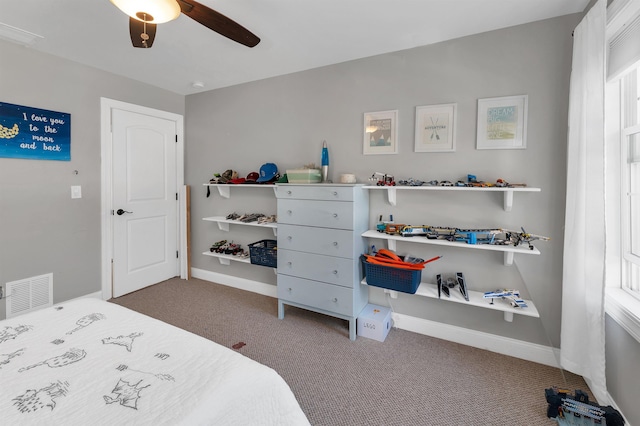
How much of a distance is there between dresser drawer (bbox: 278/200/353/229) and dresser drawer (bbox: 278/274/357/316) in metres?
0.50

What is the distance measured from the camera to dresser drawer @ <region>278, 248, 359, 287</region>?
7.66 ft

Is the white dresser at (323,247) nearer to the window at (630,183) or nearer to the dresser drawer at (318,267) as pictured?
the dresser drawer at (318,267)

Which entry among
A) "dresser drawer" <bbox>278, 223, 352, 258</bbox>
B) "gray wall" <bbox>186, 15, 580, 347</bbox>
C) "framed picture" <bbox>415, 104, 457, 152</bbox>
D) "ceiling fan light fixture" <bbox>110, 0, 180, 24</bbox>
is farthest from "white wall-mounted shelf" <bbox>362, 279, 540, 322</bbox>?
"ceiling fan light fixture" <bbox>110, 0, 180, 24</bbox>

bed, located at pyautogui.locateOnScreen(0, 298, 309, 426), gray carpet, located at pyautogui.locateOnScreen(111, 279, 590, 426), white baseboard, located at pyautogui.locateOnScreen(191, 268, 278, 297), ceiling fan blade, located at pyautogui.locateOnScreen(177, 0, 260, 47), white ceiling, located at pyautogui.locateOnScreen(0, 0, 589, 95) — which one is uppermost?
white ceiling, located at pyautogui.locateOnScreen(0, 0, 589, 95)

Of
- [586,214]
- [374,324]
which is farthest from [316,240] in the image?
[586,214]

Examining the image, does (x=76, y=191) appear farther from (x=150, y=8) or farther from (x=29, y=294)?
(x=150, y=8)

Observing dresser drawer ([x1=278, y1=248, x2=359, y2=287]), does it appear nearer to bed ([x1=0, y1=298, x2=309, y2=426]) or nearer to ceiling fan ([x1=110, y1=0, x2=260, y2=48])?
bed ([x1=0, y1=298, x2=309, y2=426])

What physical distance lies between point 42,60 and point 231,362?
323cm

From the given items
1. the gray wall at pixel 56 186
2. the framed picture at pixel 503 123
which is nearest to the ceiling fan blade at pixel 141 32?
the gray wall at pixel 56 186

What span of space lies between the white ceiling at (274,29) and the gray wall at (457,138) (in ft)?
0.49

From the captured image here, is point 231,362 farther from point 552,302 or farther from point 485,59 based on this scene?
point 485,59

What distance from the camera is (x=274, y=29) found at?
2158 millimetres

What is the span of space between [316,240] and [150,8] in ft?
5.81

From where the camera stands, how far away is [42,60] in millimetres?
2574
